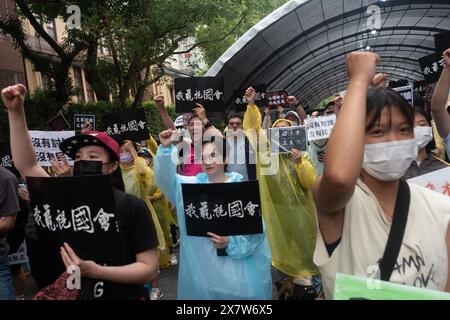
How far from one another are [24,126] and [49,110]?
35.6 ft

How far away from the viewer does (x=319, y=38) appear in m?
14.0

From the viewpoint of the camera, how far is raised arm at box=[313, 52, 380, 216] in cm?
151

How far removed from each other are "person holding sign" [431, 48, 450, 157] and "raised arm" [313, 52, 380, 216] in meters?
1.53

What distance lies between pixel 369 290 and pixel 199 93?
4882 millimetres

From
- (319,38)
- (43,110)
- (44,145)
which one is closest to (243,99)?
(44,145)

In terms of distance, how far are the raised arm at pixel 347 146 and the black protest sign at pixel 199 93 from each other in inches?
172

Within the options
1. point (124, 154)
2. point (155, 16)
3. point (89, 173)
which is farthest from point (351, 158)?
point (155, 16)

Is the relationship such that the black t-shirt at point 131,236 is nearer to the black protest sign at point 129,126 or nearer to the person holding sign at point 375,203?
the person holding sign at point 375,203

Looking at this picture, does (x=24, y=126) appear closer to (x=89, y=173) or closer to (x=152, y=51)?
(x=89, y=173)

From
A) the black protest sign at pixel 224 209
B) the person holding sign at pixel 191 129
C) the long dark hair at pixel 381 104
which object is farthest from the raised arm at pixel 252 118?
the long dark hair at pixel 381 104

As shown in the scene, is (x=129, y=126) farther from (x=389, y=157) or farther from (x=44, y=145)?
(x=389, y=157)

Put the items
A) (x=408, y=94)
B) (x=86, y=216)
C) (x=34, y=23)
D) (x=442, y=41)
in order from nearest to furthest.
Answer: (x=86, y=216), (x=408, y=94), (x=442, y=41), (x=34, y=23)

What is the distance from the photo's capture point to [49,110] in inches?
491

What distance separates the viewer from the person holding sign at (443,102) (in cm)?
290
